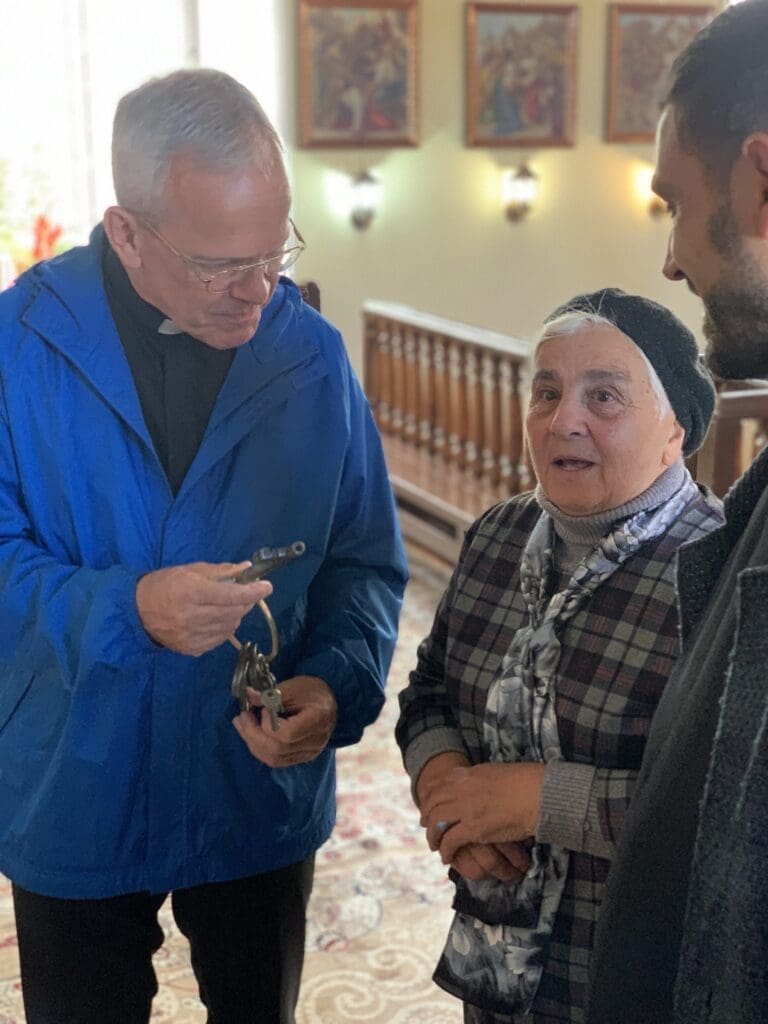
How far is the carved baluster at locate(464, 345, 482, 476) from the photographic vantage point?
6.43m

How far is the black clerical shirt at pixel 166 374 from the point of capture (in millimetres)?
1711

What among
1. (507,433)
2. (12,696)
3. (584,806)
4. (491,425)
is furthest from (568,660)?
(491,425)

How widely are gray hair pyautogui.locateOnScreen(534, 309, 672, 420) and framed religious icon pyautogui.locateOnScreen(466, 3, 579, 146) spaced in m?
8.34

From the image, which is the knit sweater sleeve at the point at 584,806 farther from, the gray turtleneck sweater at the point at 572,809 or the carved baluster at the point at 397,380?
the carved baluster at the point at 397,380

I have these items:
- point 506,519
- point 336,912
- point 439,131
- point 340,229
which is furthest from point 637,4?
point 506,519

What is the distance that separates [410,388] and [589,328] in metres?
5.55

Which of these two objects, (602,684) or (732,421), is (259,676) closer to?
(602,684)

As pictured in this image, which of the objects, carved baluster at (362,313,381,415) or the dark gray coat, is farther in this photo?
carved baluster at (362,313,381,415)

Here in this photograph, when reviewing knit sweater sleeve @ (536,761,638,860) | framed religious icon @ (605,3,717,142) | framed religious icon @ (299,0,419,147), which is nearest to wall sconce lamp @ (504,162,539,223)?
framed religious icon @ (605,3,717,142)

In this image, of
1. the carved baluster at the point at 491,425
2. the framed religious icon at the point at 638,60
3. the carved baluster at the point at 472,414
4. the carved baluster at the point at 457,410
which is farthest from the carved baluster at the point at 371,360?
the framed religious icon at the point at 638,60

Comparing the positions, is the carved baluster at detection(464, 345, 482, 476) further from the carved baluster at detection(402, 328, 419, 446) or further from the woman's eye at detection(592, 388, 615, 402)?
the woman's eye at detection(592, 388, 615, 402)

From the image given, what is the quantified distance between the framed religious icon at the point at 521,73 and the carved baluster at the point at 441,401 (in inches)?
135

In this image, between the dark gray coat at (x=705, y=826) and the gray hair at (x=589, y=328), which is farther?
the gray hair at (x=589, y=328)

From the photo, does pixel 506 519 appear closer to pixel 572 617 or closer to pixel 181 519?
pixel 572 617
